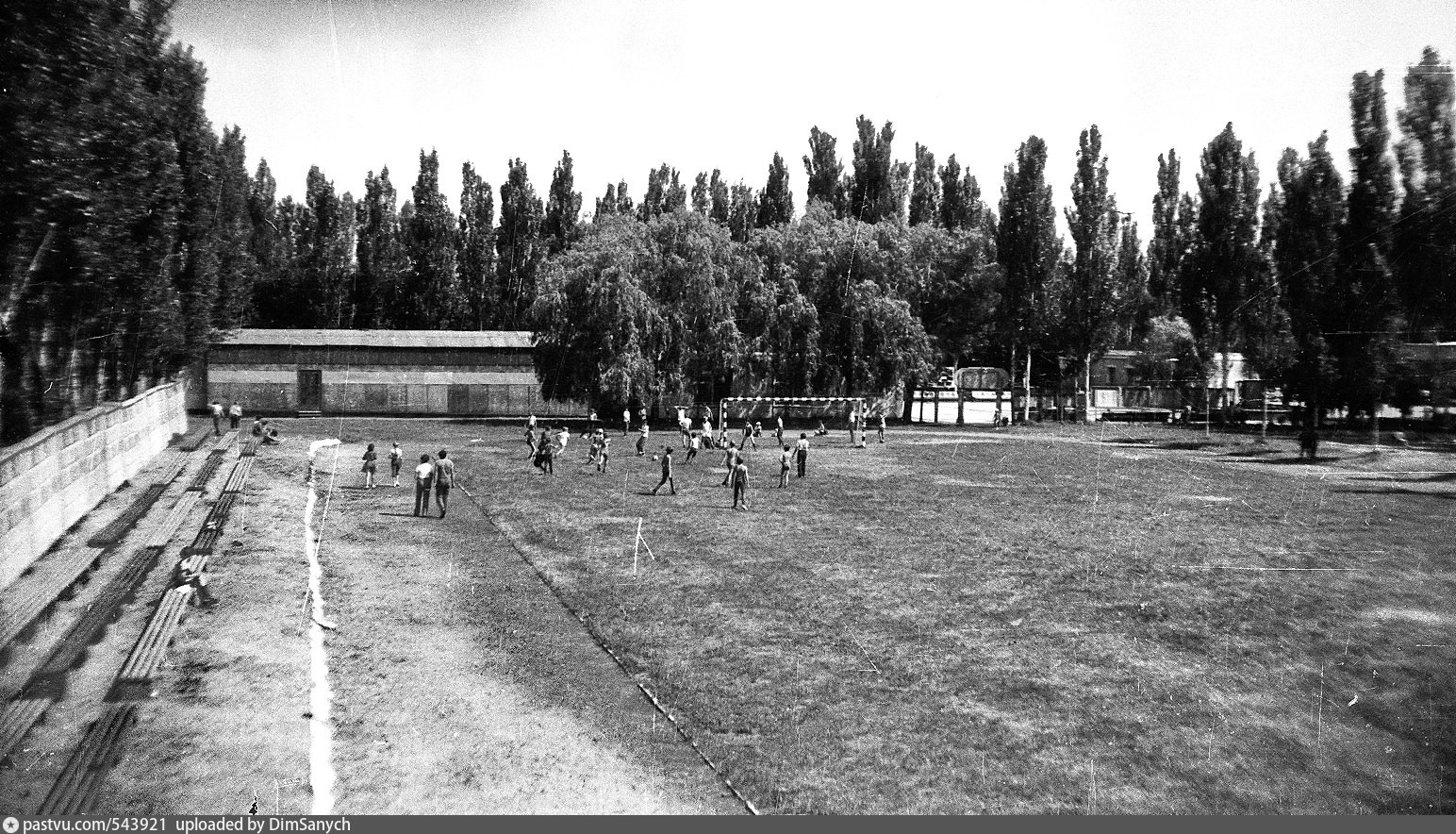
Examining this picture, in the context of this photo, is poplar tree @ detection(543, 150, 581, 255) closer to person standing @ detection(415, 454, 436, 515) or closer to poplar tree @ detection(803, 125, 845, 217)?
Result: poplar tree @ detection(803, 125, 845, 217)

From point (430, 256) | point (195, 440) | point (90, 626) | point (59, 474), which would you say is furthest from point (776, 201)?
point (90, 626)

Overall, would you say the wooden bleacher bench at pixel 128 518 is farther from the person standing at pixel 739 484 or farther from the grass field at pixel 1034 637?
the person standing at pixel 739 484

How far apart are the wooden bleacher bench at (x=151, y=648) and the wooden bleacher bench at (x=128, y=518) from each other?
15.2 ft

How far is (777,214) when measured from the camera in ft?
261

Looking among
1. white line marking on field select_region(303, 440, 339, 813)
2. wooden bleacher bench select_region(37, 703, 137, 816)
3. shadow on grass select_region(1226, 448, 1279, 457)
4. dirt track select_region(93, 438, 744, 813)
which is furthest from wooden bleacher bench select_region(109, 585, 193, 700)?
shadow on grass select_region(1226, 448, 1279, 457)

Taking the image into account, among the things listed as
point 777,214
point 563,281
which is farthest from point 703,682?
point 777,214

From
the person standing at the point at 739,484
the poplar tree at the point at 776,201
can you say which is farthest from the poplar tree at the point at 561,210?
the person standing at the point at 739,484

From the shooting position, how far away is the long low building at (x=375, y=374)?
227 ft

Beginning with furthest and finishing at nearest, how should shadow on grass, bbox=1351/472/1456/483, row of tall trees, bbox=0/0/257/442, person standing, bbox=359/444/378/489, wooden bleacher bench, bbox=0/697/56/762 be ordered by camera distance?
shadow on grass, bbox=1351/472/1456/483 → person standing, bbox=359/444/378/489 → row of tall trees, bbox=0/0/257/442 → wooden bleacher bench, bbox=0/697/56/762

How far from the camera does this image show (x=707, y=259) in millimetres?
60438

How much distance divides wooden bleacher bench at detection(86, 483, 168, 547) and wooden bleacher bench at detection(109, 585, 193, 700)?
462cm

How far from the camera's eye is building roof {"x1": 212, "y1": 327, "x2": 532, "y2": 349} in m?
69.9

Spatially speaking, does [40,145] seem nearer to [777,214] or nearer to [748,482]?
[748,482]

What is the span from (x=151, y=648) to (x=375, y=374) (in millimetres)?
60821
